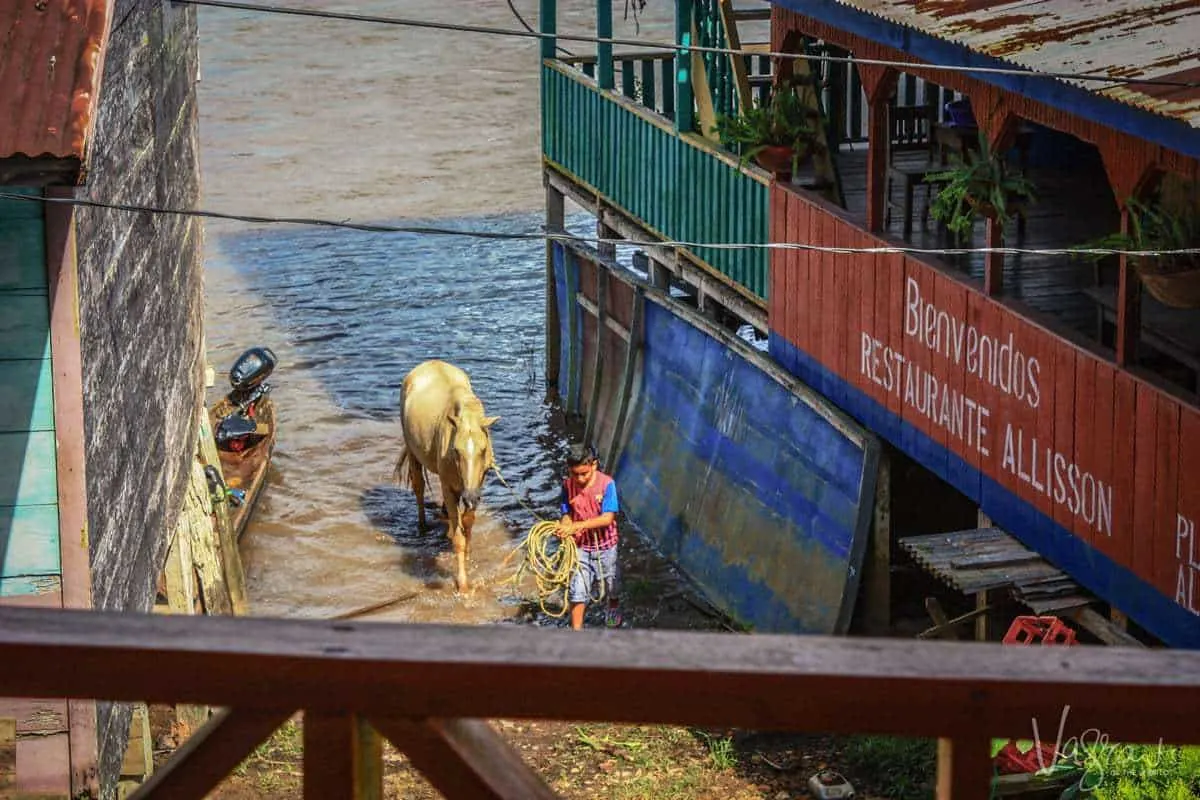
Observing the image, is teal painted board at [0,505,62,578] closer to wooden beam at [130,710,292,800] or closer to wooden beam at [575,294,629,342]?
wooden beam at [130,710,292,800]

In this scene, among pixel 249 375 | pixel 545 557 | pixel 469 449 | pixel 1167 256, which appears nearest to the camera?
pixel 1167 256

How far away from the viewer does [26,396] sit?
24.0 feet

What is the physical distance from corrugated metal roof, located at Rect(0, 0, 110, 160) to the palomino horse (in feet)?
25.3

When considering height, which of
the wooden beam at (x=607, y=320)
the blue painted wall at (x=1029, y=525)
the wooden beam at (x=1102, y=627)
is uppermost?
the blue painted wall at (x=1029, y=525)

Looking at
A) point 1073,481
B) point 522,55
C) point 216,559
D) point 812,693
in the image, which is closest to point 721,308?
point 216,559

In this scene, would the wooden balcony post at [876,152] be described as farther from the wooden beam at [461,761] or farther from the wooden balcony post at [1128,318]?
the wooden beam at [461,761]

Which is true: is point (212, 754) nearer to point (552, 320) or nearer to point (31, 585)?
point (31, 585)

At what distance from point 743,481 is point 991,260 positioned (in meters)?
3.86

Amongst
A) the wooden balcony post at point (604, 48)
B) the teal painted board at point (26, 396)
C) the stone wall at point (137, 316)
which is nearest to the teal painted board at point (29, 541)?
the stone wall at point (137, 316)

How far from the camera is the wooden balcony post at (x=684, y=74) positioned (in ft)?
52.0

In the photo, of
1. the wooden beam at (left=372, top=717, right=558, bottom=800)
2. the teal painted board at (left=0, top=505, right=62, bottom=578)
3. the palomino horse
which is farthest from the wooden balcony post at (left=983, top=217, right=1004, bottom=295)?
the wooden beam at (left=372, top=717, right=558, bottom=800)

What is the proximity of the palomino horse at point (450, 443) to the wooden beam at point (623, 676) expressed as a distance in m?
12.9

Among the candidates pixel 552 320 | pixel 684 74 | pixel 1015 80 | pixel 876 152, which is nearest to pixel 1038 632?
pixel 1015 80

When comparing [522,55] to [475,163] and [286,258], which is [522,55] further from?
[286,258]
